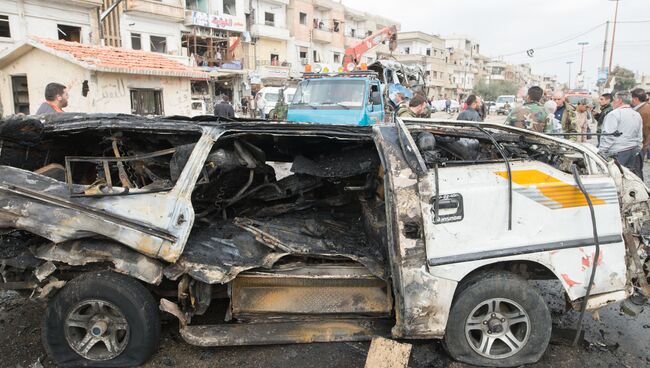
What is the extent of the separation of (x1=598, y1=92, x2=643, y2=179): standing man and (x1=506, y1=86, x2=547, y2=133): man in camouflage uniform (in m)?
1.00

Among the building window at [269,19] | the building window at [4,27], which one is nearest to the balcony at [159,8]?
the building window at [4,27]

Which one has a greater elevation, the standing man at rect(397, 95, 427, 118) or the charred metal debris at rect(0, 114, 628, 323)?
the standing man at rect(397, 95, 427, 118)

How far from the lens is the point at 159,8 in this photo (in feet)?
90.4

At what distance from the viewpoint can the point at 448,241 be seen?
2910 mm

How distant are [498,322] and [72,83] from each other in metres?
13.4

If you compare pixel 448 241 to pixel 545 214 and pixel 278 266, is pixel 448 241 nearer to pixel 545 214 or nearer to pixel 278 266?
pixel 545 214

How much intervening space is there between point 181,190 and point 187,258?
19.2 inches

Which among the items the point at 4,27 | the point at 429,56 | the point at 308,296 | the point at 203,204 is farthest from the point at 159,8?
the point at 429,56

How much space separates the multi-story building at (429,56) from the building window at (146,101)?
50.3 metres

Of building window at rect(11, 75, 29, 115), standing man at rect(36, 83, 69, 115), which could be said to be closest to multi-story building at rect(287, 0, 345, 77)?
building window at rect(11, 75, 29, 115)

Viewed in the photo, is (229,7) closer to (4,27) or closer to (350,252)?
(4,27)

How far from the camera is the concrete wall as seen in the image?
12.5m

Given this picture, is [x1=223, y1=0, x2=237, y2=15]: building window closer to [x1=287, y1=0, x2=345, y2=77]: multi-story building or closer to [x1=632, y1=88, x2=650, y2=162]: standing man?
[x1=287, y1=0, x2=345, y2=77]: multi-story building

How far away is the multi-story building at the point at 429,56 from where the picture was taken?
201 ft
